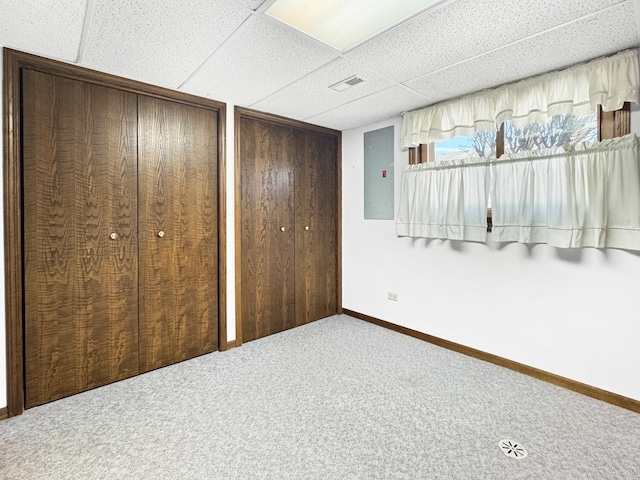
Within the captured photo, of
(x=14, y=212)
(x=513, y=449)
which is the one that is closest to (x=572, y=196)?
(x=513, y=449)

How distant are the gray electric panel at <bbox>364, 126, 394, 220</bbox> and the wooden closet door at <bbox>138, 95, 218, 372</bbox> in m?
1.70

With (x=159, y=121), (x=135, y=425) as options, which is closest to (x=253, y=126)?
(x=159, y=121)

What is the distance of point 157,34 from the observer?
1858mm

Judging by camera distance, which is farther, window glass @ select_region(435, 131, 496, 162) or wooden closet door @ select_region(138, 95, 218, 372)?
window glass @ select_region(435, 131, 496, 162)

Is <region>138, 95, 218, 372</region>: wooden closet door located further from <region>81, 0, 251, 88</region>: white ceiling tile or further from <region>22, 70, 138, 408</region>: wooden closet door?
<region>81, 0, 251, 88</region>: white ceiling tile

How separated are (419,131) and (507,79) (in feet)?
2.75

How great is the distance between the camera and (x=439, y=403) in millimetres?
2217

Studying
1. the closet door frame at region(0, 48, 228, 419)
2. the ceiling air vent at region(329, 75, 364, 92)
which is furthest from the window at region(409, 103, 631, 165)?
the closet door frame at region(0, 48, 228, 419)

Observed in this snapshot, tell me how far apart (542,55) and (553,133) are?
646 millimetres

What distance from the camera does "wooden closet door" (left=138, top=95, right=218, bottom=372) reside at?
2.63 meters

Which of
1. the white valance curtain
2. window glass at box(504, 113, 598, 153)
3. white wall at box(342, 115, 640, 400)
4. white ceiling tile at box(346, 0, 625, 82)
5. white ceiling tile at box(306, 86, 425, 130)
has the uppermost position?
white ceiling tile at box(306, 86, 425, 130)

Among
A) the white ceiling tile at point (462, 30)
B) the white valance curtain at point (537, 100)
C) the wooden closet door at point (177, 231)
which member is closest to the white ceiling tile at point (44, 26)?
the wooden closet door at point (177, 231)

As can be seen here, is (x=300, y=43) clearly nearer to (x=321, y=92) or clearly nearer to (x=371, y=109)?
(x=321, y=92)

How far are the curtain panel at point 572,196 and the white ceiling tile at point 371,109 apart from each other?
96cm
